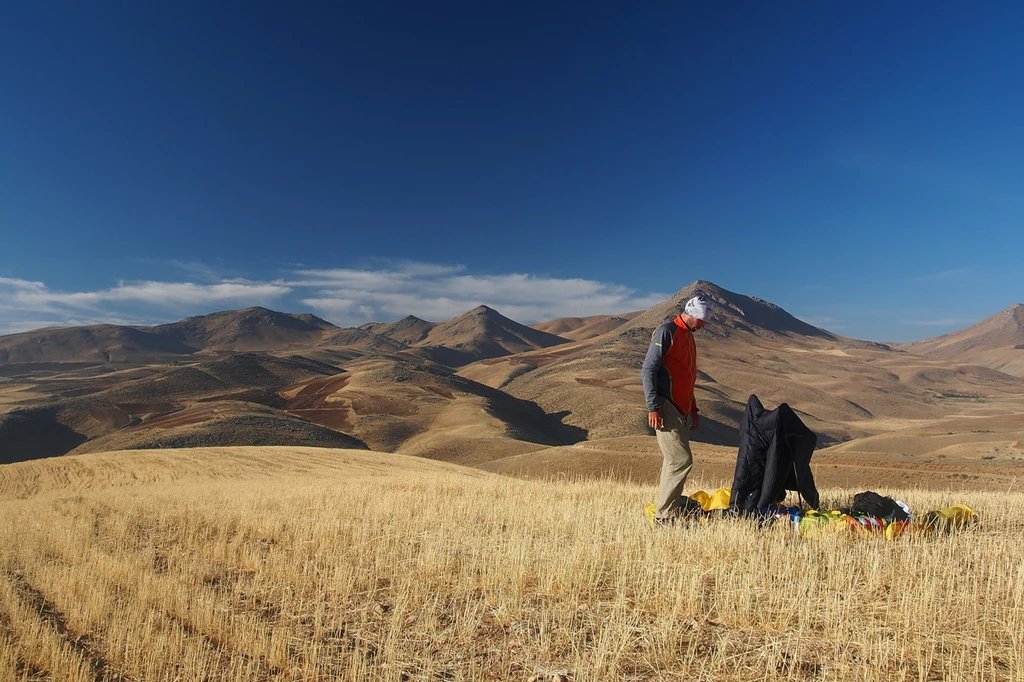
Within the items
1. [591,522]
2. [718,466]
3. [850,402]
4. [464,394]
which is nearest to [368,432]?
[464,394]

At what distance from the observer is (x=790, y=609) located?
12.0 feet

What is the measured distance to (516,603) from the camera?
4176mm

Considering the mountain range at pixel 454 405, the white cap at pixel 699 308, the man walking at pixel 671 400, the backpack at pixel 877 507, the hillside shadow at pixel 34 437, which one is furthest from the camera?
the hillside shadow at pixel 34 437

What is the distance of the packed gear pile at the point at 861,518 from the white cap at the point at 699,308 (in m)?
2.30

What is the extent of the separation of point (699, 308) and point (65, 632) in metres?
6.75

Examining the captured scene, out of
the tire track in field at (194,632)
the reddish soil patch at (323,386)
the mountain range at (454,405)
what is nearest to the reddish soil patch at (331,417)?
the mountain range at (454,405)

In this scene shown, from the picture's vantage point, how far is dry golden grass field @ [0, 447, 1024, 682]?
330 cm

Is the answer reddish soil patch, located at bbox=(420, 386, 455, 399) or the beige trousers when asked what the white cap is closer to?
the beige trousers

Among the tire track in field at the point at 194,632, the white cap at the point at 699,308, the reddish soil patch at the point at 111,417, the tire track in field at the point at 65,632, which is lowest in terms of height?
the reddish soil patch at the point at 111,417

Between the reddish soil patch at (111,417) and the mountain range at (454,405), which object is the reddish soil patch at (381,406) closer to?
the mountain range at (454,405)

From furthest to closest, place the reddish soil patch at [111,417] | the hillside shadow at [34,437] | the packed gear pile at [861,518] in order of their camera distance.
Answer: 1. the reddish soil patch at [111,417]
2. the hillside shadow at [34,437]
3. the packed gear pile at [861,518]

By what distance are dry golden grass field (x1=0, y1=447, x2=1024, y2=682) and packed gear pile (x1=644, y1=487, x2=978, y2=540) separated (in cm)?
21

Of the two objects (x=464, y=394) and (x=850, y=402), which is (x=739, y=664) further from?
A: (x=850, y=402)

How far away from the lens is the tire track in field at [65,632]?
12.0 ft
